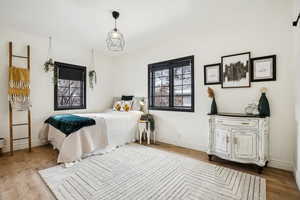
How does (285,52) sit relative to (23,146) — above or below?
above

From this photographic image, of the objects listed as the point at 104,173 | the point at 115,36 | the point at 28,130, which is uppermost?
the point at 115,36

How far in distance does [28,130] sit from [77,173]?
1.99 metres

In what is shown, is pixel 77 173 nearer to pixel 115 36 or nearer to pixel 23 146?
pixel 23 146

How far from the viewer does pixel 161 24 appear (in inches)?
116

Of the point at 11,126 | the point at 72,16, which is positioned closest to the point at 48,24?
the point at 72,16

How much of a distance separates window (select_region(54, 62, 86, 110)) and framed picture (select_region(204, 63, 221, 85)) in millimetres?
3336

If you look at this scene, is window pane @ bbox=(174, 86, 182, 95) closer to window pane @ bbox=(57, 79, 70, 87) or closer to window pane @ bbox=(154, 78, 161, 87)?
window pane @ bbox=(154, 78, 161, 87)

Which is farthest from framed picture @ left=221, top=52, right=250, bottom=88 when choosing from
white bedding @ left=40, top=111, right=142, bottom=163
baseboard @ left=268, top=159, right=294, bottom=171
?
white bedding @ left=40, top=111, right=142, bottom=163

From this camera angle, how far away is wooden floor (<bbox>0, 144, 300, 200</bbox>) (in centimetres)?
172

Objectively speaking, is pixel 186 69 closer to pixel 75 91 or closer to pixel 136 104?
pixel 136 104

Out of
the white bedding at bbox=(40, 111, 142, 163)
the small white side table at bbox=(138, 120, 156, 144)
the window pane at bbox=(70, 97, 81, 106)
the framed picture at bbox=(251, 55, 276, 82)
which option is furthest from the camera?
the window pane at bbox=(70, 97, 81, 106)

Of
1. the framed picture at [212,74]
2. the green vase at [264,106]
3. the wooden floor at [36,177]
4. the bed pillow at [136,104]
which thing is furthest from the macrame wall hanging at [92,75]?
the green vase at [264,106]

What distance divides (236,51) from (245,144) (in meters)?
1.64

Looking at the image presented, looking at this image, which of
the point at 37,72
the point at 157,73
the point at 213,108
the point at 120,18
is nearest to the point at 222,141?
the point at 213,108
